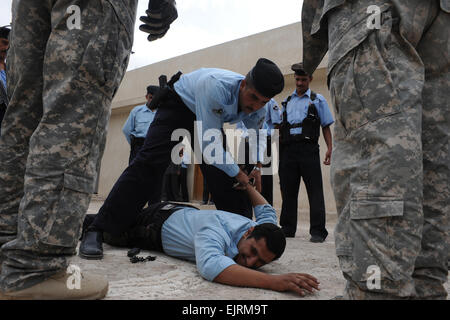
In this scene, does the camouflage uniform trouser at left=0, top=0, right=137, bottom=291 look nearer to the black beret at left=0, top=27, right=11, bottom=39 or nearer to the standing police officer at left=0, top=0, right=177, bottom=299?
the standing police officer at left=0, top=0, right=177, bottom=299

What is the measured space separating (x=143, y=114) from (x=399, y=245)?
4.28 metres

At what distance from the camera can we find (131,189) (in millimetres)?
2186

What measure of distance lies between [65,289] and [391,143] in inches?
40.7

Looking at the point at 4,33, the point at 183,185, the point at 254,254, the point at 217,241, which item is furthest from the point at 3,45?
the point at 183,185

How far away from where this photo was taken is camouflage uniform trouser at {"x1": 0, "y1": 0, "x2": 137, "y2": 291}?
3.51 ft

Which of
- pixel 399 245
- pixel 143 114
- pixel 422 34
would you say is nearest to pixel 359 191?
pixel 399 245

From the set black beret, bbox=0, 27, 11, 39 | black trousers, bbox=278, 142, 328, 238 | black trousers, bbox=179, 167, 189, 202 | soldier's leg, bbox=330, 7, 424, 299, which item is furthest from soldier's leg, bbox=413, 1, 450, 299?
black trousers, bbox=179, 167, 189, 202

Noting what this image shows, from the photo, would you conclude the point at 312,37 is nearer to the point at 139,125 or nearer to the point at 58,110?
the point at 58,110

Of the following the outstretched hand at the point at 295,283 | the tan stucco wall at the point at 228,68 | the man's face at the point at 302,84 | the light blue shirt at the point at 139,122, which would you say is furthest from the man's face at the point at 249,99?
the tan stucco wall at the point at 228,68

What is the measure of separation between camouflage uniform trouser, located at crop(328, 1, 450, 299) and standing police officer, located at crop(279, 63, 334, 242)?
222 centimetres

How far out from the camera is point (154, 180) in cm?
227

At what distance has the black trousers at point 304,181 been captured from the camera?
10.6 ft

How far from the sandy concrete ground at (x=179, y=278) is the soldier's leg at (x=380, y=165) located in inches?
20.9

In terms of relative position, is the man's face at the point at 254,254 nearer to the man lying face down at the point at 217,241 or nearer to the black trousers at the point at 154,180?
the man lying face down at the point at 217,241
